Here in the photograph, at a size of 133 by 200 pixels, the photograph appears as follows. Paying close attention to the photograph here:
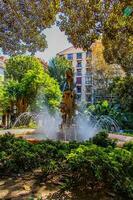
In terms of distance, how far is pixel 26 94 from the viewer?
113 ft

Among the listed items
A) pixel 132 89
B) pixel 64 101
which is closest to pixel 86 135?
pixel 64 101

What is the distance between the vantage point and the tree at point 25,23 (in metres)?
10.3

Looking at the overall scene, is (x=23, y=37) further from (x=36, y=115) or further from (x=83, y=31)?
(x=36, y=115)

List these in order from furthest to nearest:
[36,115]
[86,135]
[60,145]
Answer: [36,115] < [86,135] < [60,145]

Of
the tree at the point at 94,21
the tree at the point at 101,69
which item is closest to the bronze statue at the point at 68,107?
the tree at the point at 94,21

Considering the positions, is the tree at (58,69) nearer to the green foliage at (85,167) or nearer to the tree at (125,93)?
the tree at (125,93)

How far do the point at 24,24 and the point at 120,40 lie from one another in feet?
11.0

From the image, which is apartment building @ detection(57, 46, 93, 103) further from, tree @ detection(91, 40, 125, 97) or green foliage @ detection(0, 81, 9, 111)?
green foliage @ detection(0, 81, 9, 111)

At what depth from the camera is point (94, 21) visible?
1073 centimetres

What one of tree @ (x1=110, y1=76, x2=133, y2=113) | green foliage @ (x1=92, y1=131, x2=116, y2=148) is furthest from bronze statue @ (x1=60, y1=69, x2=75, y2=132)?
tree @ (x1=110, y1=76, x2=133, y2=113)

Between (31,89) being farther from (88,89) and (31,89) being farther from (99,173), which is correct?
(88,89)

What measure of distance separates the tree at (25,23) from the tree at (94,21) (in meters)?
0.59

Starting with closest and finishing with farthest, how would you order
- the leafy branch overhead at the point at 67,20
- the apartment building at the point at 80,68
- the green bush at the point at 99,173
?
the green bush at the point at 99,173 → the leafy branch overhead at the point at 67,20 → the apartment building at the point at 80,68

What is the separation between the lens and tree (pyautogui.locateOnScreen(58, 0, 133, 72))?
1028 centimetres
